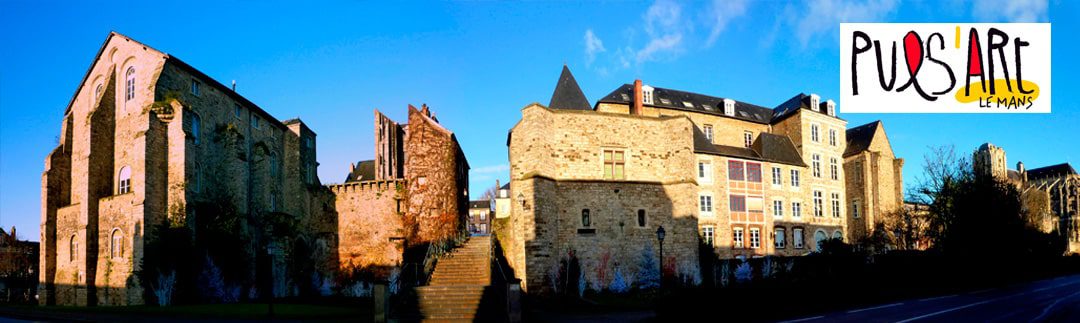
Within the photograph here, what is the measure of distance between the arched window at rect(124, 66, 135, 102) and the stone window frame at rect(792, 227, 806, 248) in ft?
130

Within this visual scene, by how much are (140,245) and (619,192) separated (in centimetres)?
2089

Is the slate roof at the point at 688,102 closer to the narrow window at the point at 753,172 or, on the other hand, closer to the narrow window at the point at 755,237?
the narrow window at the point at 753,172

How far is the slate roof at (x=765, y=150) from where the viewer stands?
40625 mm

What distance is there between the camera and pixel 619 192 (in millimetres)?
28500

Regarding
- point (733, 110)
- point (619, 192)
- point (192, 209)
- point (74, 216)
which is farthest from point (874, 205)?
point (74, 216)

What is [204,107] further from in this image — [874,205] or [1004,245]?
[874,205]

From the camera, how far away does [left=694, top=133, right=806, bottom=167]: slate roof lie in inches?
1599

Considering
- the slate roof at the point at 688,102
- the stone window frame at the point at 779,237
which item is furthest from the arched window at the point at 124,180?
the stone window frame at the point at 779,237

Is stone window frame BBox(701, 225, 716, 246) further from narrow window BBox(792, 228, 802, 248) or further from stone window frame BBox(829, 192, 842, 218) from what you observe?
stone window frame BBox(829, 192, 842, 218)

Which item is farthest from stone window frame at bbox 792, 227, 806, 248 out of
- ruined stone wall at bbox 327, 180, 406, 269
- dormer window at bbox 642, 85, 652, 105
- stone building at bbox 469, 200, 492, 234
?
stone building at bbox 469, 200, 492, 234

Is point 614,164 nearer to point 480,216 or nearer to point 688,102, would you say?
point 688,102

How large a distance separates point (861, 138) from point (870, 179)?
12.9 ft

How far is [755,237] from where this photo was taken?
137 feet

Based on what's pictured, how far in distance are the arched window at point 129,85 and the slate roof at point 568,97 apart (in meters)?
20.7
